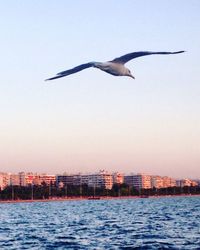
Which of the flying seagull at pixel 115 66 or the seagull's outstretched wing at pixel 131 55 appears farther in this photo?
the flying seagull at pixel 115 66

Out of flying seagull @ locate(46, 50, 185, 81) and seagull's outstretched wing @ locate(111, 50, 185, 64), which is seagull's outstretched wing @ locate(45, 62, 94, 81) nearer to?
flying seagull @ locate(46, 50, 185, 81)

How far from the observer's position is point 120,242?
35.5 metres

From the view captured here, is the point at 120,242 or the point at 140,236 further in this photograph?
the point at 140,236

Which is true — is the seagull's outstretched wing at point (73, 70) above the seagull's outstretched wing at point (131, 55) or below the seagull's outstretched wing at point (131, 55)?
below

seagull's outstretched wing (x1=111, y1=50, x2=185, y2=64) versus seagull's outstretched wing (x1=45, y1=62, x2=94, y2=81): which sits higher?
seagull's outstretched wing (x1=111, y1=50, x2=185, y2=64)

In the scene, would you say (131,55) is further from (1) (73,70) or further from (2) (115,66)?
(1) (73,70)

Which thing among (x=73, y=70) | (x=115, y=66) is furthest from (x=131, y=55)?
(x=73, y=70)

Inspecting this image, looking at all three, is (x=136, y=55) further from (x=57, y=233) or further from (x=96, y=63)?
(x=57, y=233)

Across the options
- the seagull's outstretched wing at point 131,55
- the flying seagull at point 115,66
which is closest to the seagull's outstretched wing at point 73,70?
the flying seagull at point 115,66

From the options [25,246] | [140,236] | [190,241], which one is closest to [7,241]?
[25,246]

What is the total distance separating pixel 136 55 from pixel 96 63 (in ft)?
2.54

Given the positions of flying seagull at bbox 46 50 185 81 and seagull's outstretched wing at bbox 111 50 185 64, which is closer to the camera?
seagull's outstretched wing at bbox 111 50 185 64

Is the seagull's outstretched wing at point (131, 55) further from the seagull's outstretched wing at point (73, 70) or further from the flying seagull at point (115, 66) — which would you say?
the seagull's outstretched wing at point (73, 70)

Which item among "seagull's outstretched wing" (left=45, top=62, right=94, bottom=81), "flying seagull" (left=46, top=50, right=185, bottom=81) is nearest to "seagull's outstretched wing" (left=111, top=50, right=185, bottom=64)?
"flying seagull" (left=46, top=50, right=185, bottom=81)
